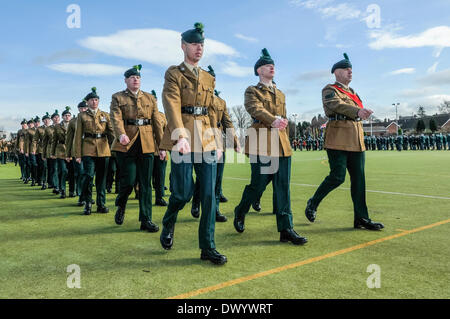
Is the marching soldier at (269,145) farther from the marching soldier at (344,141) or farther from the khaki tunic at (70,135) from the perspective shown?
the khaki tunic at (70,135)

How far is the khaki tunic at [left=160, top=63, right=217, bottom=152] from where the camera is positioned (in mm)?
4105

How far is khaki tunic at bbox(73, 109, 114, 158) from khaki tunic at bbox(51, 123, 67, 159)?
332 centimetres

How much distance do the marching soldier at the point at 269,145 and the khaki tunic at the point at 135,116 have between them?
168 cm

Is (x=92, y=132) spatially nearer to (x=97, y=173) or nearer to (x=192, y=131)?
(x=97, y=173)

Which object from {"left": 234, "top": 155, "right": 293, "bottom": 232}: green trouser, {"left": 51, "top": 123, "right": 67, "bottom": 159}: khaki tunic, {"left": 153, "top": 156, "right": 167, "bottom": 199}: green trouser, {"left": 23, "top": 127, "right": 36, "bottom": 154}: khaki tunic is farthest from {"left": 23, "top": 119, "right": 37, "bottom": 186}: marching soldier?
{"left": 234, "top": 155, "right": 293, "bottom": 232}: green trouser

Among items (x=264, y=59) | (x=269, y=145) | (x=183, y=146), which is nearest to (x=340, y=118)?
(x=269, y=145)

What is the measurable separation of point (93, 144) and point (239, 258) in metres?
4.73

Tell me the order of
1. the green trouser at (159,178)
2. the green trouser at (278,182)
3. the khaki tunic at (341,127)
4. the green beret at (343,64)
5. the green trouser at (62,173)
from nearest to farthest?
the green trouser at (278,182), the khaki tunic at (341,127), the green beret at (343,64), the green trouser at (159,178), the green trouser at (62,173)

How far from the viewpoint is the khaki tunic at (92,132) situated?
7.66 metres

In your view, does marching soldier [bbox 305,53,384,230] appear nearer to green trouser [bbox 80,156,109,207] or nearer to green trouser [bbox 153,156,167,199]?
green trouser [bbox 153,156,167,199]

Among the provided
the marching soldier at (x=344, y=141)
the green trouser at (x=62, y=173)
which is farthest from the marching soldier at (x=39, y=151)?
the marching soldier at (x=344, y=141)

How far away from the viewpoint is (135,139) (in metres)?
5.90
